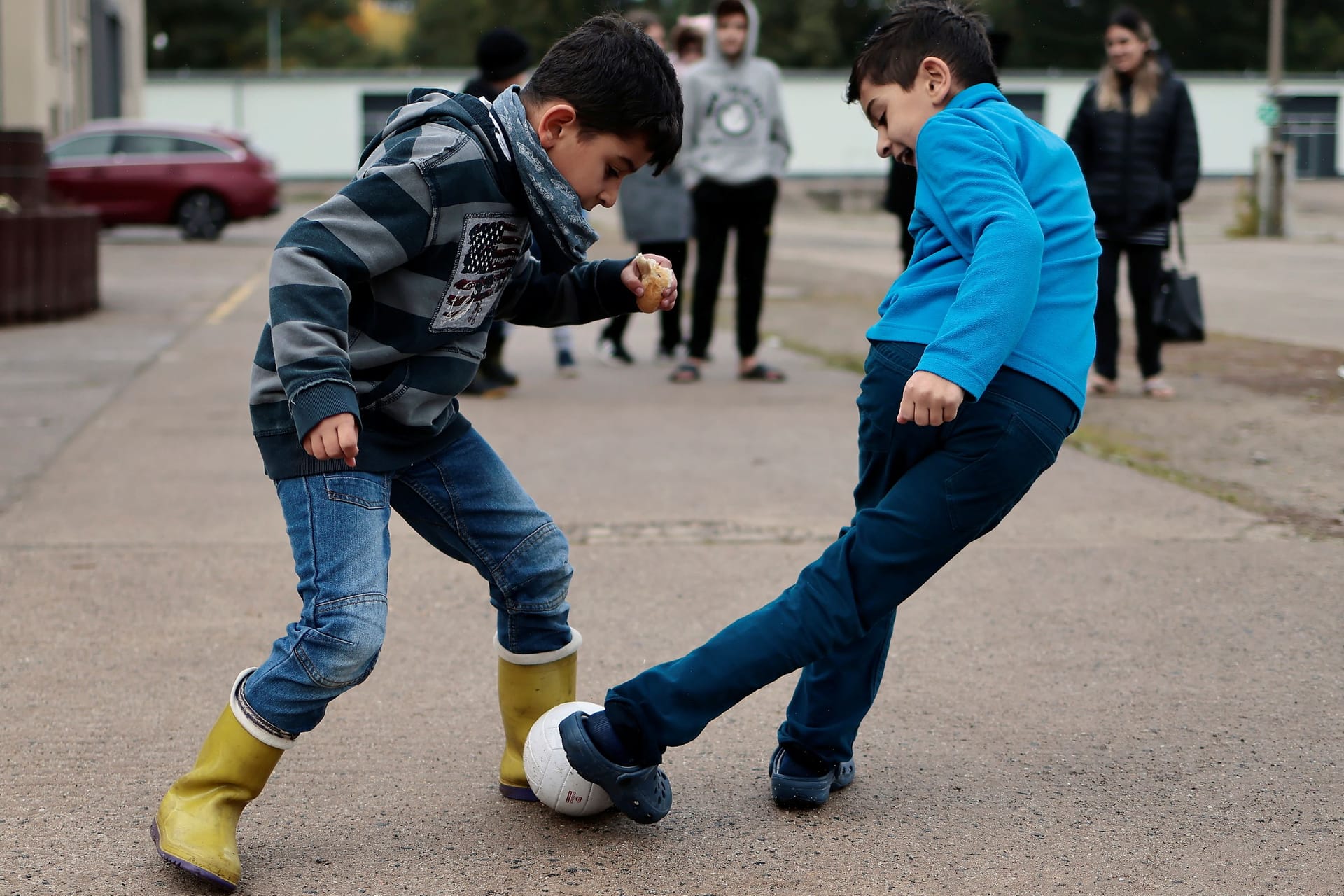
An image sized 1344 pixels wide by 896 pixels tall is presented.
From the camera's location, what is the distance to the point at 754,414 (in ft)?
24.1

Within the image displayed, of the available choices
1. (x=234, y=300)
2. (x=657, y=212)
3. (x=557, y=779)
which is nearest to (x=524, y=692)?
(x=557, y=779)

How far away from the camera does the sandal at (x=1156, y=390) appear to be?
7.70 metres

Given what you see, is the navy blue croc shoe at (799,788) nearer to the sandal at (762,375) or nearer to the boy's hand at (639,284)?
the boy's hand at (639,284)

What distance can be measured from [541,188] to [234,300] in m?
11.4

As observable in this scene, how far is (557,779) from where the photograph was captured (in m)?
2.69

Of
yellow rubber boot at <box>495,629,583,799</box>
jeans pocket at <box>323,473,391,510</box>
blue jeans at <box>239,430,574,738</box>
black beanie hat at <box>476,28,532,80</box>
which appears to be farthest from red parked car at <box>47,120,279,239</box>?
jeans pocket at <box>323,473,391,510</box>

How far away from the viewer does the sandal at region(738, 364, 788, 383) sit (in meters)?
8.43

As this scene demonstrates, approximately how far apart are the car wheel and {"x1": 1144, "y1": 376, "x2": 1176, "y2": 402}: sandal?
17.3 metres

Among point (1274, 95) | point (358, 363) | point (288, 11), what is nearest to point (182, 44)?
point (288, 11)

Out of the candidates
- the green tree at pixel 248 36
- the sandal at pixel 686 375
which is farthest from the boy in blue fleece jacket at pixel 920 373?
the green tree at pixel 248 36

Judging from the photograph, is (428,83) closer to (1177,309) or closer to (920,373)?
(1177,309)

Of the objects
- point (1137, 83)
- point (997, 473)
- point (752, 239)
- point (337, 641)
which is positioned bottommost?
point (337, 641)

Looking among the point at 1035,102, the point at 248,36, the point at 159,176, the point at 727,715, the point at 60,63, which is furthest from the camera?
the point at 248,36

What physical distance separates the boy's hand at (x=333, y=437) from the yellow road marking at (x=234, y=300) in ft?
31.6
